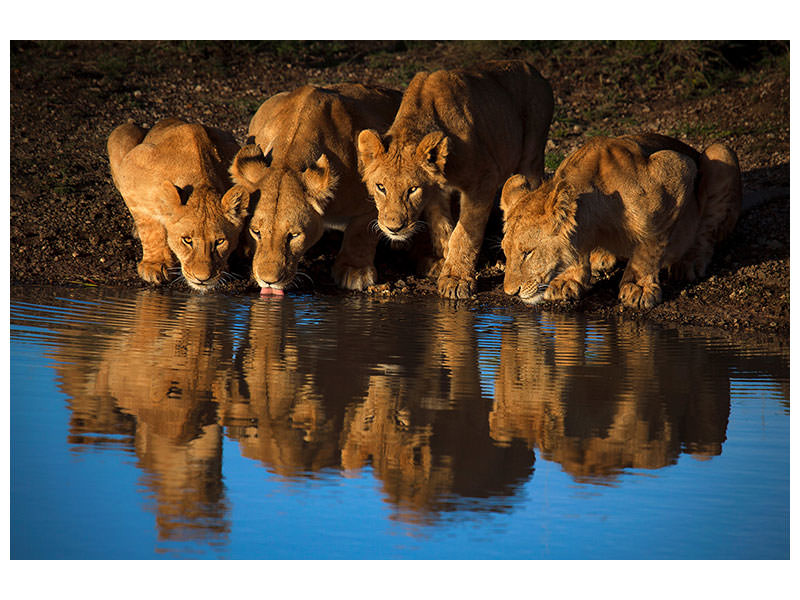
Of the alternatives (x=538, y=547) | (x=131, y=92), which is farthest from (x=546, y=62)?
(x=538, y=547)

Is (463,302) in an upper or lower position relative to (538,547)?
upper

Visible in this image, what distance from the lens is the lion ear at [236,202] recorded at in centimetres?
838

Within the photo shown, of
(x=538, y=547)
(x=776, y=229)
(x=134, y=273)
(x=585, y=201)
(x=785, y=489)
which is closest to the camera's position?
(x=538, y=547)

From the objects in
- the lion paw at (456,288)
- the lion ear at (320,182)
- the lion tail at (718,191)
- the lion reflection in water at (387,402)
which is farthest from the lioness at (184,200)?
the lion tail at (718,191)

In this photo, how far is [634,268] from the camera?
28.7ft

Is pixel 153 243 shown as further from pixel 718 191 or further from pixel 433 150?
pixel 718 191

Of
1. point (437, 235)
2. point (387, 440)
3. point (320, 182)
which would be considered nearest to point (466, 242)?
point (437, 235)

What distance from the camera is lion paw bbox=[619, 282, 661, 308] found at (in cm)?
855

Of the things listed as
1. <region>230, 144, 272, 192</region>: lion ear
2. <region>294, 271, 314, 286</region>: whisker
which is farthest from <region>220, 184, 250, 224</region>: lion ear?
<region>294, 271, 314, 286</region>: whisker

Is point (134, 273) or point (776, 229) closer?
point (134, 273)

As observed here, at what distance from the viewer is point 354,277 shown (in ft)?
30.0

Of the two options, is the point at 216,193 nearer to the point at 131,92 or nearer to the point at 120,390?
the point at 120,390

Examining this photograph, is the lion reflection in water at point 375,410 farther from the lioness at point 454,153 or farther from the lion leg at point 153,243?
the lion leg at point 153,243

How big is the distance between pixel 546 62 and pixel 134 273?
8.75 metres
